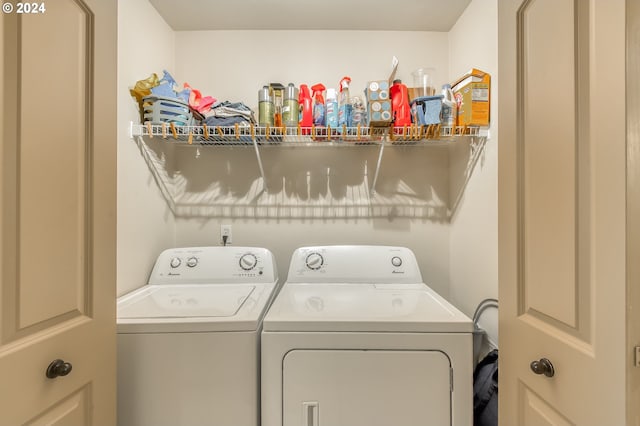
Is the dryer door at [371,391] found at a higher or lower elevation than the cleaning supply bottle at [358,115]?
lower

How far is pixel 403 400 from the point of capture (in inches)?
40.6

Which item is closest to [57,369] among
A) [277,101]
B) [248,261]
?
[248,261]

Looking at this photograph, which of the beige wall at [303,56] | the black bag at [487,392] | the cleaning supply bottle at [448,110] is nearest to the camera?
the black bag at [487,392]

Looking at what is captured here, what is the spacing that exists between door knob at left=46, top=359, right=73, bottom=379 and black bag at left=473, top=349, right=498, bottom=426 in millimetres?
1571

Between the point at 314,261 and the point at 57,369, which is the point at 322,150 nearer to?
the point at 314,261

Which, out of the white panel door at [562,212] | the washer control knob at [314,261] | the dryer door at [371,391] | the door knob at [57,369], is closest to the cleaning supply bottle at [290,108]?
the washer control knob at [314,261]

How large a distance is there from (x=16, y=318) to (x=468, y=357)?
1302 millimetres

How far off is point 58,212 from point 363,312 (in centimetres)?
102

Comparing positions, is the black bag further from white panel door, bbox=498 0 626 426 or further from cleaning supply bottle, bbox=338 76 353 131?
cleaning supply bottle, bbox=338 76 353 131

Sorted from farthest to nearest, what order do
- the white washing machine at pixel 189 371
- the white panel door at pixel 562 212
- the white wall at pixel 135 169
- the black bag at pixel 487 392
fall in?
the white wall at pixel 135 169 → the black bag at pixel 487 392 → the white washing machine at pixel 189 371 → the white panel door at pixel 562 212

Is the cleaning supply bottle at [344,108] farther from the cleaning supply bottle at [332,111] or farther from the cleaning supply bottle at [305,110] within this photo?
the cleaning supply bottle at [305,110]

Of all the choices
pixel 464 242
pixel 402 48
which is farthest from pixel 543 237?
pixel 402 48

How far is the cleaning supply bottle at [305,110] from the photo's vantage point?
1.67 metres

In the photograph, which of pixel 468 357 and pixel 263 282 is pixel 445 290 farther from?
pixel 263 282
